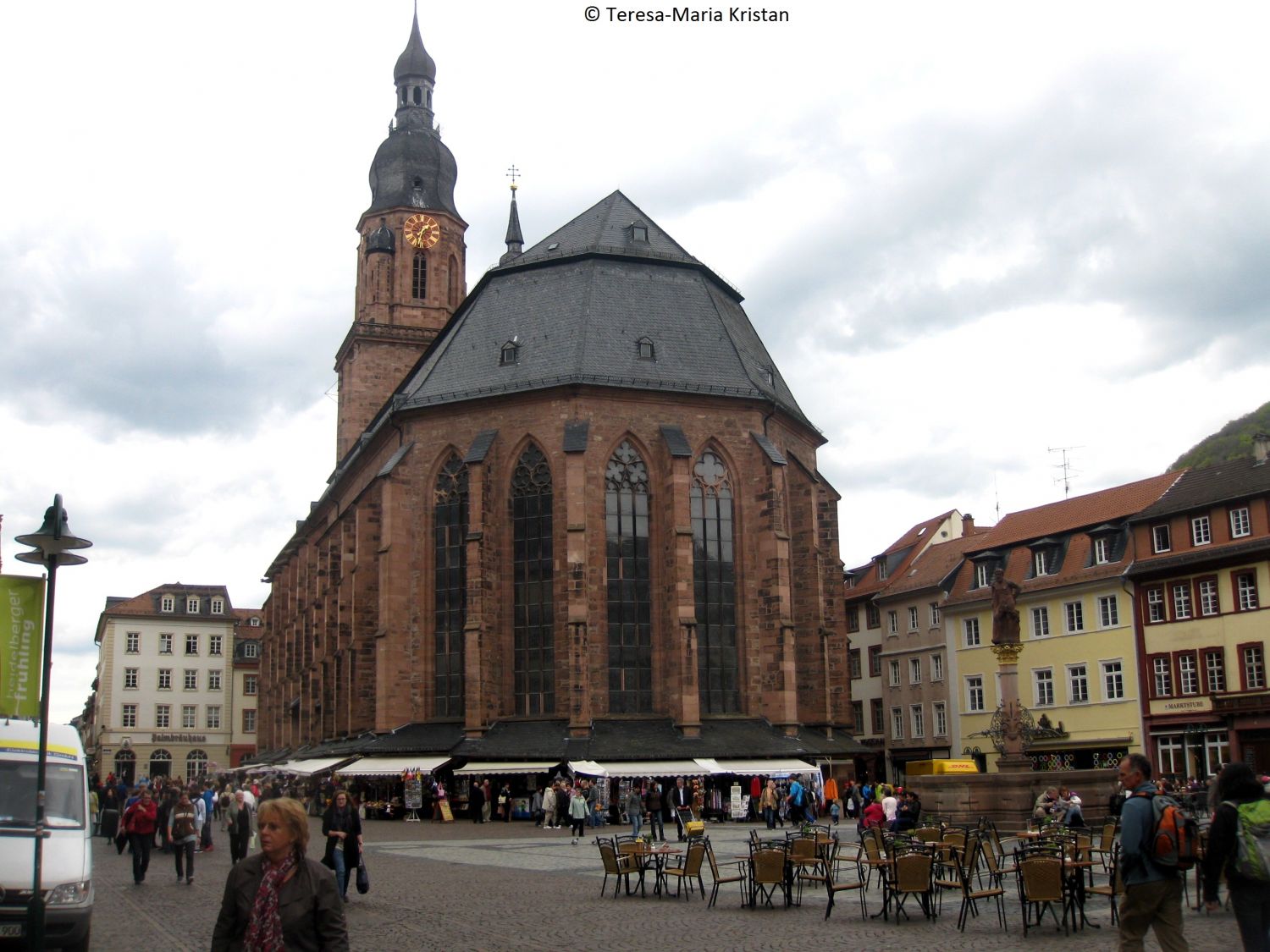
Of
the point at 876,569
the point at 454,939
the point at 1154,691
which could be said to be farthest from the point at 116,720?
the point at 454,939

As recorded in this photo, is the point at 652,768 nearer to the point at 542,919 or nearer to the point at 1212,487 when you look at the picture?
the point at 1212,487

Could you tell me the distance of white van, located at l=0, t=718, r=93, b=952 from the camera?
12.1 m

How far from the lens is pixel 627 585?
141 feet

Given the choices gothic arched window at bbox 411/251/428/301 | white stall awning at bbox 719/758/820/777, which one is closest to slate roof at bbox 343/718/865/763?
A: white stall awning at bbox 719/758/820/777

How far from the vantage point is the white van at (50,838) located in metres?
12.1

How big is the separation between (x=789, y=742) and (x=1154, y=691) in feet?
42.6

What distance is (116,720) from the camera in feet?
293

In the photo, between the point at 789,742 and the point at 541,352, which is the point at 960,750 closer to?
the point at 789,742

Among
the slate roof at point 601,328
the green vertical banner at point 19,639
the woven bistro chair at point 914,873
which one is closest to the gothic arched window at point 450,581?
the slate roof at point 601,328

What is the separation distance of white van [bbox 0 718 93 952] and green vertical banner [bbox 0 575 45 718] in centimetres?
117

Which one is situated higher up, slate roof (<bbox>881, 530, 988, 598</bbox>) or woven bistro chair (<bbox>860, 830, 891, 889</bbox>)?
slate roof (<bbox>881, 530, 988, 598</bbox>)

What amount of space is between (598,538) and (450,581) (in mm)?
5503

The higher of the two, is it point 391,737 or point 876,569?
point 876,569

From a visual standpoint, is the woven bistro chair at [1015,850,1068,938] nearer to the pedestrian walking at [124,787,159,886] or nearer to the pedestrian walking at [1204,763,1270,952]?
the pedestrian walking at [1204,763,1270,952]
